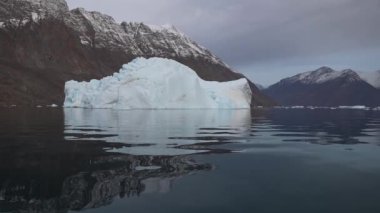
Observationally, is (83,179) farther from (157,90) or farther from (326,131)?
(157,90)

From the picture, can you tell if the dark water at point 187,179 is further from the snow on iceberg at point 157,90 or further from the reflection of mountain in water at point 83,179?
the snow on iceberg at point 157,90

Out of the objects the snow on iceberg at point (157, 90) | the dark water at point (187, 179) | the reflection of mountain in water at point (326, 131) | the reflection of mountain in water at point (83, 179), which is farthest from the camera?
the snow on iceberg at point (157, 90)

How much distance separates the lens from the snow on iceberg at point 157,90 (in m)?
84.1

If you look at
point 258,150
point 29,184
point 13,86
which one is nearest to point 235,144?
point 258,150

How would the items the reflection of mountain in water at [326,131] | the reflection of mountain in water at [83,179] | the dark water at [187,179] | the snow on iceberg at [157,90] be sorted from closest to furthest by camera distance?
the dark water at [187,179], the reflection of mountain in water at [83,179], the reflection of mountain in water at [326,131], the snow on iceberg at [157,90]

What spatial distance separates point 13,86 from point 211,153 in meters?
174

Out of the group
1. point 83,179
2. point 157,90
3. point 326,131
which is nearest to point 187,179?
point 83,179

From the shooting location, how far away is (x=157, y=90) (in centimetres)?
8469

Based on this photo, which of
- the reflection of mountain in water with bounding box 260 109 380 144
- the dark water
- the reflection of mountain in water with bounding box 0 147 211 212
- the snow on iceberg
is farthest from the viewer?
the snow on iceberg

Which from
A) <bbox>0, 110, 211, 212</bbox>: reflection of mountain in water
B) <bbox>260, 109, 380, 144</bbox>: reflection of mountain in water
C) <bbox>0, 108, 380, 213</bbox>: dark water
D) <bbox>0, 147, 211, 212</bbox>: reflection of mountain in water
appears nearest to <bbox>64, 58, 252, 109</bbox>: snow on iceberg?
<bbox>260, 109, 380, 144</bbox>: reflection of mountain in water

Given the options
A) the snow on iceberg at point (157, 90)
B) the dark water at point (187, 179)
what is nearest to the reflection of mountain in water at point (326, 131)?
the dark water at point (187, 179)

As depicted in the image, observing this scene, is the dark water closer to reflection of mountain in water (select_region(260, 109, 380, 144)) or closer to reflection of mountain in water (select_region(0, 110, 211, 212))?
reflection of mountain in water (select_region(0, 110, 211, 212))

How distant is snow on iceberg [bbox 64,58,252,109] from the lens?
276ft

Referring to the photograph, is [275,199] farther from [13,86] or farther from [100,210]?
[13,86]
